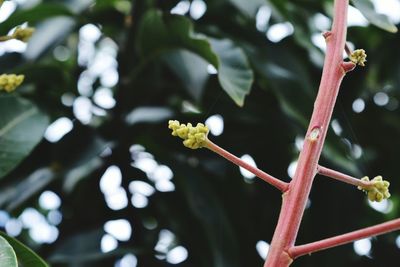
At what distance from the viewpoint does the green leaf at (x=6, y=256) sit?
503 mm

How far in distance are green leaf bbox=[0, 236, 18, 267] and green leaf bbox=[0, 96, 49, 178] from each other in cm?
26

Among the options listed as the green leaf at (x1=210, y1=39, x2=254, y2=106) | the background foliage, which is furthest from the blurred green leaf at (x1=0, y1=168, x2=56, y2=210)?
the green leaf at (x1=210, y1=39, x2=254, y2=106)

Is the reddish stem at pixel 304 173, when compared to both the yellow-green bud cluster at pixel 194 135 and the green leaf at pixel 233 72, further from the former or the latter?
the green leaf at pixel 233 72

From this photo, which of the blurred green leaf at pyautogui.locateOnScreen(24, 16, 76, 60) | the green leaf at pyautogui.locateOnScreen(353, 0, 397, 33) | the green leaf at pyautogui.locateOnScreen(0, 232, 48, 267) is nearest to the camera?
the green leaf at pyautogui.locateOnScreen(0, 232, 48, 267)

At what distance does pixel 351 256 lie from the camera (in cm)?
108

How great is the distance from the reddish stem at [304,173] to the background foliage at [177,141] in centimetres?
41

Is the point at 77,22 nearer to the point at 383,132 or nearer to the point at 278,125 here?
the point at 278,125

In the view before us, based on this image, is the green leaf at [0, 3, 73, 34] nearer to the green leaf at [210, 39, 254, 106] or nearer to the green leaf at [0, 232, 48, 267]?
the green leaf at [210, 39, 254, 106]

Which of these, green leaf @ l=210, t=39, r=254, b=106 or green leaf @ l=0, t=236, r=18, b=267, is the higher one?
green leaf @ l=210, t=39, r=254, b=106

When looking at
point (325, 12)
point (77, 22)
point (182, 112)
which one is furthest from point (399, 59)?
point (77, 22)

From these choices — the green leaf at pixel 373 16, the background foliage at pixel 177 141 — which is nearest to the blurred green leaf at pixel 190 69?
the background foliage at pixel 177 141

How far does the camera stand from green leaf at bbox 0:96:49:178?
2.59 ft

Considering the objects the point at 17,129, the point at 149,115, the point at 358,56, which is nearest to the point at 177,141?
the point at 149,115

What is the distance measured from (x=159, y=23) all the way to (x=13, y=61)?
11.0 inches
